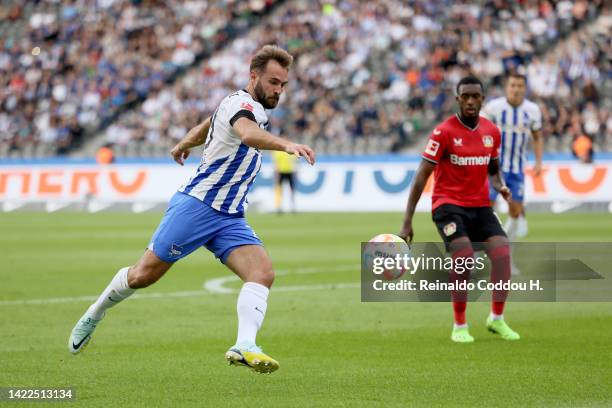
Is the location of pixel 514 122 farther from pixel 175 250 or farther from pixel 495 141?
pixel 175 250

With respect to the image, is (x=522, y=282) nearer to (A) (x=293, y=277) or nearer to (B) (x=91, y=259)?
(A) (x=293, y=277)

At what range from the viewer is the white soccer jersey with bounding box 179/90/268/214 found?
25.3 feet

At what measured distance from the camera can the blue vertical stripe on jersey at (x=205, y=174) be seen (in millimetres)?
7797

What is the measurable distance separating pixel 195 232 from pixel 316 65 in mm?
29007

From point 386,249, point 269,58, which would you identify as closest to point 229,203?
point 269,58

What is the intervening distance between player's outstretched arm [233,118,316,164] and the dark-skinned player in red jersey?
2.89m

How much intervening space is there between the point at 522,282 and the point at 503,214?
1326 centimetres

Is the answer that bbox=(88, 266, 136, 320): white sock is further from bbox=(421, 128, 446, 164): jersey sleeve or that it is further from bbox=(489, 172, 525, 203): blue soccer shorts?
bbox=(489, 172, 525, 203): blue soccer shorts

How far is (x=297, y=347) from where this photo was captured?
960 centimetres

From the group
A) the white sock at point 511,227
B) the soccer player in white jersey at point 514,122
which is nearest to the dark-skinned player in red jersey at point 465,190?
the soccer player in white jersey at point 514,122

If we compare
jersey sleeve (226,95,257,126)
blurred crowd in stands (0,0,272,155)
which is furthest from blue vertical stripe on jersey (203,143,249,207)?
blurred crowd in stands (0,0,272,155)

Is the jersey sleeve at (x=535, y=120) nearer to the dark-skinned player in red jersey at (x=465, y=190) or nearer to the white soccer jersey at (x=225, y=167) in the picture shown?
the dark-skinned player in red jersey at (x=465, y=190)

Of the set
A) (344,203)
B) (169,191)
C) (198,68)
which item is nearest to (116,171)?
(169,191)

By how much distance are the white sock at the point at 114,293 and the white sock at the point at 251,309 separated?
106cm
